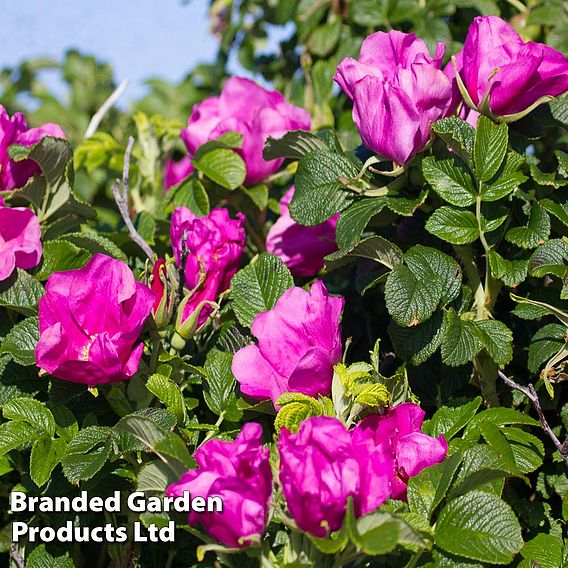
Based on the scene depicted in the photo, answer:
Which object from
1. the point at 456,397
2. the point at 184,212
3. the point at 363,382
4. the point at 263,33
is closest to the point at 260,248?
the point at 184,212

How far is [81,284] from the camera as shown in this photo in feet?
3.55


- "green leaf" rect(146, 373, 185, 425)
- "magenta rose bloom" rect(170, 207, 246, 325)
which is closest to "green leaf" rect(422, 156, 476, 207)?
"magenta rose bloom" rect(170, 207, 246, 325)

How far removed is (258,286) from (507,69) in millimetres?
446

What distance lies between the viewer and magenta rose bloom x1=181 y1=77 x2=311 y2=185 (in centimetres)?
156

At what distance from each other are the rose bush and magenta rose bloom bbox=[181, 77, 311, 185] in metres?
0.05

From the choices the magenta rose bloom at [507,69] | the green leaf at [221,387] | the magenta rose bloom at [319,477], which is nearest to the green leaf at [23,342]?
the green leaf at [221,387]

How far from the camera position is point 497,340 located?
1143 mm

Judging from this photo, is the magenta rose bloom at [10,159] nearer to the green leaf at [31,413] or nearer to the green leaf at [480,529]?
the green leaf at [31,413]

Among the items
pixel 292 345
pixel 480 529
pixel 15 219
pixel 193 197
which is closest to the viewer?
pixel 480 529

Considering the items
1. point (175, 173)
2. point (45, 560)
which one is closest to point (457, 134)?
point (45, 560)

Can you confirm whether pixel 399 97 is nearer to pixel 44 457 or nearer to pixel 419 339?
pixel 419 339

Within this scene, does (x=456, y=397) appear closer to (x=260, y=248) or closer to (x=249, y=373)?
(x=249, y=373)

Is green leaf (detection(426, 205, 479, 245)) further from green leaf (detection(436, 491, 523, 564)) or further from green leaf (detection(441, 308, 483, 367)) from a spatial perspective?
green leaf (detection(436, 491, 523, 564))

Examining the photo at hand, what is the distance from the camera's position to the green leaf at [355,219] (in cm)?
117
